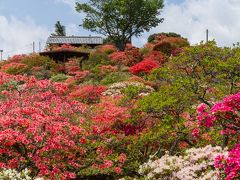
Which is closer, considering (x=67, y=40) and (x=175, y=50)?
(x=175, y=50)

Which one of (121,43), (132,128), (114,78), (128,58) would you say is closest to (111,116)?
(132,128)

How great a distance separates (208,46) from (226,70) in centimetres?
117

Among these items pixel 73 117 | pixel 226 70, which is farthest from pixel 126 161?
pixel 226 70

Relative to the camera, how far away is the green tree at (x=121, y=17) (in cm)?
5369

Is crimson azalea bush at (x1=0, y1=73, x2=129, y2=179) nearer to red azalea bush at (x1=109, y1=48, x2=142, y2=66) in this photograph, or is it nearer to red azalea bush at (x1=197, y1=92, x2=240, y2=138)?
red azalea bush at (x1=197, y1=92, x2=240, y2=138)

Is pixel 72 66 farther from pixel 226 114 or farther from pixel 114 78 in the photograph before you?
pixel 226 114

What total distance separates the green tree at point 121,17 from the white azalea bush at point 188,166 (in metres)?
41.3

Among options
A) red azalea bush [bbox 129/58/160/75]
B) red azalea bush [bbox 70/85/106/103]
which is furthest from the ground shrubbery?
red azalea bush [bbox 129/58/160/75]

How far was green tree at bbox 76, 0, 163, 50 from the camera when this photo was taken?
176 feet

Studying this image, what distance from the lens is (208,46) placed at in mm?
16062

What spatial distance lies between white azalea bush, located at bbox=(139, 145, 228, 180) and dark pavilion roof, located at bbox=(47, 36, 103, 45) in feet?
161

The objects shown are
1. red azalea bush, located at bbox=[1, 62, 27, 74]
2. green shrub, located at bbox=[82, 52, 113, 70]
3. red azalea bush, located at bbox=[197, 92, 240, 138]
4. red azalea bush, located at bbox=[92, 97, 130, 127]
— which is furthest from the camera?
green shrub, located at bbox=[82, 52, 113, 70]

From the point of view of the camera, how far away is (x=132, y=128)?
16844 millimetres

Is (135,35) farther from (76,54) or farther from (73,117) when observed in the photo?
(73,117)
